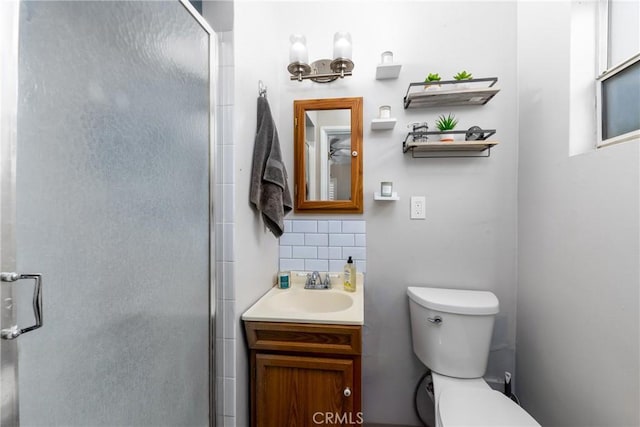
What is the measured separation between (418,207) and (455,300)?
520 mm

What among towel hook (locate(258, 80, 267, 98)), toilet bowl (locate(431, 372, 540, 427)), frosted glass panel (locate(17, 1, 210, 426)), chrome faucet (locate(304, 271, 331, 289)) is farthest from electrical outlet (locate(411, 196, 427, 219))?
frosted glass panel (locate(17, 1, 210, 426))

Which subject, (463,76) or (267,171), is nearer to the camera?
(267,171)

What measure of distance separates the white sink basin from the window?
4.10ft

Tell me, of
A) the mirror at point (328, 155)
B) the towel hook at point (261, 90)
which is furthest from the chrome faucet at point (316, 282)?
the towel hook at point (261, 90)

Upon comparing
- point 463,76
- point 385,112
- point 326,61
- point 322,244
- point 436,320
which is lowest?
point 436,320

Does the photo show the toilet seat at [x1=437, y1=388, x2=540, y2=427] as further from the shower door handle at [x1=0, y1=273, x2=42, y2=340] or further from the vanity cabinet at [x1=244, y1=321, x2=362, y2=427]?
the shower door handle at [x1=0, y1=273, x2=42, y2=340]

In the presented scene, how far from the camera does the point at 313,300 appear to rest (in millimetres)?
1405

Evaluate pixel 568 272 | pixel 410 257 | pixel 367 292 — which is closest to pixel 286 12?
pixel 410 257

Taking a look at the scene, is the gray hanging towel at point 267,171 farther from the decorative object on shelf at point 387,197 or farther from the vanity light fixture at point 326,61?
the decorative object on shelf at point 387,197

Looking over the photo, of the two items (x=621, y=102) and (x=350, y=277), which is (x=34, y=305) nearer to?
(x=350, y=277)

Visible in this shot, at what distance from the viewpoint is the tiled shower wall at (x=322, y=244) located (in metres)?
1.55

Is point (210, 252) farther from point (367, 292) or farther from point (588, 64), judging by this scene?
point (588, 64)

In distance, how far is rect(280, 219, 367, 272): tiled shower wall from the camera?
1.55m

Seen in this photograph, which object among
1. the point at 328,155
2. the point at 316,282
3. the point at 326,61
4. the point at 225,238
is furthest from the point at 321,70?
the point at 316,282
